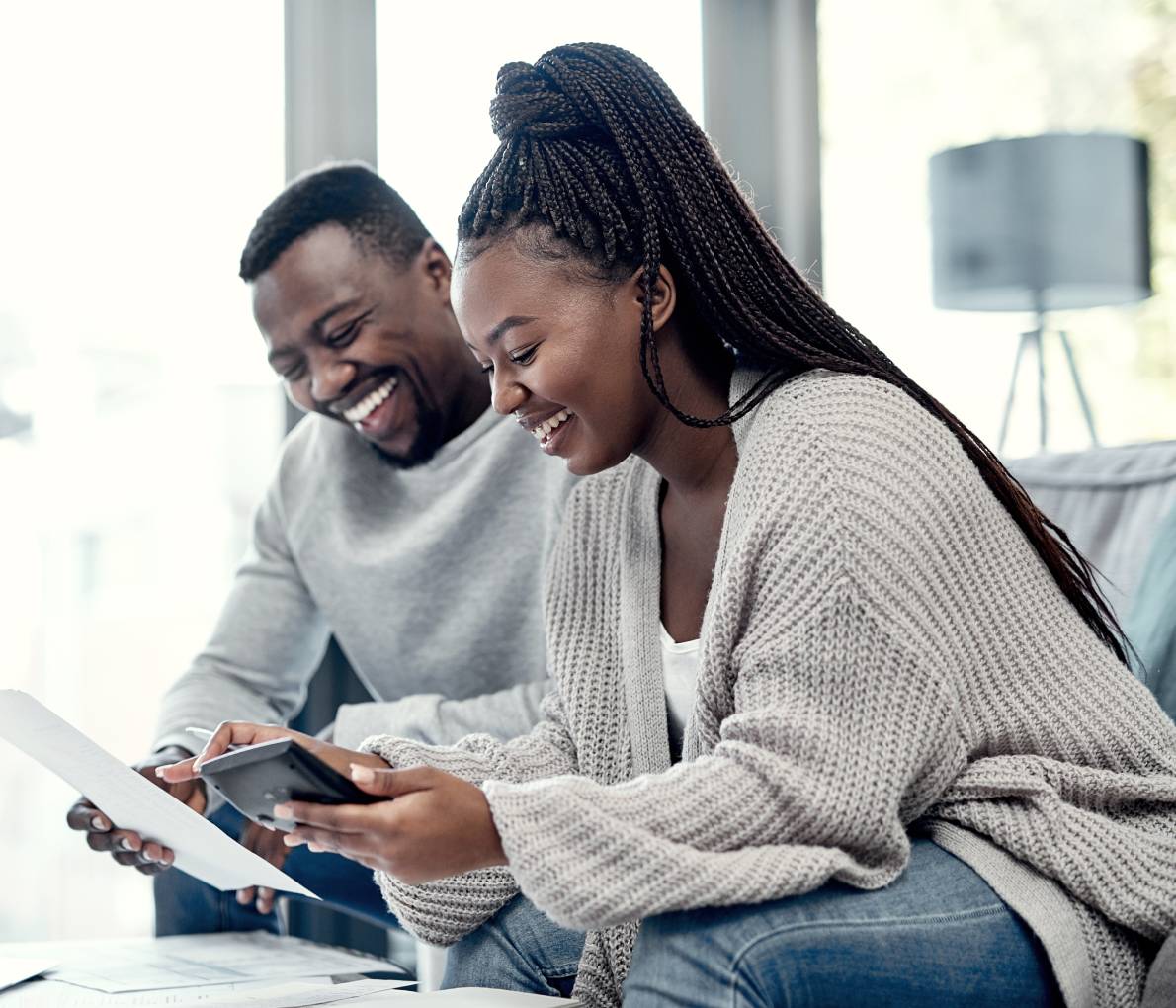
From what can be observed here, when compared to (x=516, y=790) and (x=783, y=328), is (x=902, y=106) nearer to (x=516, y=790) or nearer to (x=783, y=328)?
(x=783, y=328)

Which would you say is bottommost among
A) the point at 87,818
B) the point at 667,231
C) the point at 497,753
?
the point at 87,818

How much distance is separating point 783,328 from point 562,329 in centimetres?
18

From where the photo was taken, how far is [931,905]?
821mm

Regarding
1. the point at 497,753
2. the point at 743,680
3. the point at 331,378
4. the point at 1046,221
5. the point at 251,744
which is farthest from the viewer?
the point at 1046,221

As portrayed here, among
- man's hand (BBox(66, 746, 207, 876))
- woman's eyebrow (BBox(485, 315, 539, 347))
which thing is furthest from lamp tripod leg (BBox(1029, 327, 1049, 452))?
man's hand (BBox(66, 746, 207, 876))

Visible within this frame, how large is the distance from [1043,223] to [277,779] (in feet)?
5.02

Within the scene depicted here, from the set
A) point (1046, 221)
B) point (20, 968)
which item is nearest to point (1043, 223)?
point (1046, 221)

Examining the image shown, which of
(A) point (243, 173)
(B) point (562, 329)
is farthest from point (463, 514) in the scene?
(A) point (243, 173)

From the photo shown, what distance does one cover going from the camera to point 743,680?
0.88 meters

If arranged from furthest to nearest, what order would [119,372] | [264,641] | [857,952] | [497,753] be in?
[119,372] → [264,641] → [497,753] → [857,952]

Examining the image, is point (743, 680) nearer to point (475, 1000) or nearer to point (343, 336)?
point (475, 1000)

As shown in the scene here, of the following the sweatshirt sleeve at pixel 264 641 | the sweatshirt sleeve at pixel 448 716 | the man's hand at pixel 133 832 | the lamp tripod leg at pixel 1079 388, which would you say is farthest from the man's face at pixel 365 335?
the lamp tripod leg at pixel 1079 388

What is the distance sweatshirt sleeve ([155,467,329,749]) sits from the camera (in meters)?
1.57

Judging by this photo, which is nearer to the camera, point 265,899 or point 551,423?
point 551,423
